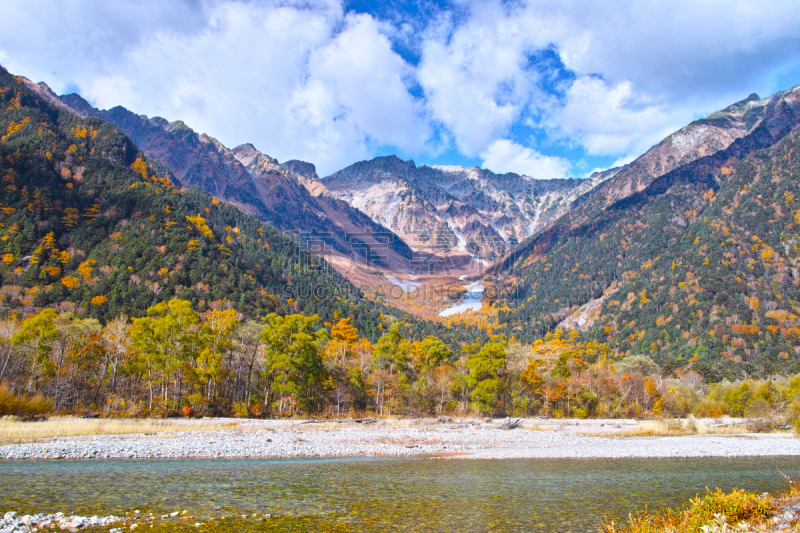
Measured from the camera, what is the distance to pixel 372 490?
1712 centimetres

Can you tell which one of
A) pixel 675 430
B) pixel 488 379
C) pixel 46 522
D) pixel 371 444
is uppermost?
pixel 488 379

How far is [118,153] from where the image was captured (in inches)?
6206

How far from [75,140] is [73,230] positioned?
49641 millimetres

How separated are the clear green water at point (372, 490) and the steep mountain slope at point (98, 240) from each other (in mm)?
82803

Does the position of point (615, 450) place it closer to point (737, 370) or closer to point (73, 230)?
point (737, 370)

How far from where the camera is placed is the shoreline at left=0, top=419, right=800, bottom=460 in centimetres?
2559

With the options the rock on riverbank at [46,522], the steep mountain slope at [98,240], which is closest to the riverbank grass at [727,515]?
the rock on riverbank at [46,522]

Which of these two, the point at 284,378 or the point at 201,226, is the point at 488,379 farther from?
the point at 201,226

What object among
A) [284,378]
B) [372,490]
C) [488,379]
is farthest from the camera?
[488,379]

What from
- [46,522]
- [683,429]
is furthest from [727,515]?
[683,429]

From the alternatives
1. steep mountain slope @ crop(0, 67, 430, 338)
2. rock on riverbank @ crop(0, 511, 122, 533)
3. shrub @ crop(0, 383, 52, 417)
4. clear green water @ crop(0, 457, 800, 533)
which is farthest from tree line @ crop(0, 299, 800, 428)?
rock on riverbank @ crop(0, 511, 122, 533)

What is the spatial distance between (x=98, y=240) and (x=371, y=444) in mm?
109930

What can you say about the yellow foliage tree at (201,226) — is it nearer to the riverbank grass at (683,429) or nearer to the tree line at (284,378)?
the tree line at (284,378)

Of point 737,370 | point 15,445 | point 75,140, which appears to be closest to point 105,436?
point 15,445
